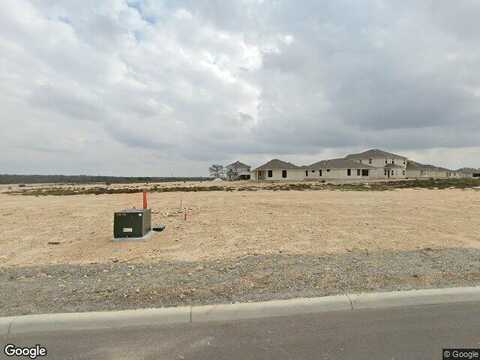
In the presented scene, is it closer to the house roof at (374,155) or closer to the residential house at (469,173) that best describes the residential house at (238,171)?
the house roof at (374,155)

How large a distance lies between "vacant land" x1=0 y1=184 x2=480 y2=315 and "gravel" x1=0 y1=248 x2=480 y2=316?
2cm

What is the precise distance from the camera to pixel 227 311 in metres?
3.65

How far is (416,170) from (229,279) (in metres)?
86.5

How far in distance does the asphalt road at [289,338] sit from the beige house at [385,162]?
69435 millimetres

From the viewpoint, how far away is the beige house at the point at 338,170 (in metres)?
62.3

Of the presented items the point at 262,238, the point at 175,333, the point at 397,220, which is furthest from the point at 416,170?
the point at 175,333

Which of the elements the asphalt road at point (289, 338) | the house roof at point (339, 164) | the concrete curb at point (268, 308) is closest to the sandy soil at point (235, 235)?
the concrete curb at point (268, 308)

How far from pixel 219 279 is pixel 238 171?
77127 millimetres

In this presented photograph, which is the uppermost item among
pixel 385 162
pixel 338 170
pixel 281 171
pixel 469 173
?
pixel 385 162

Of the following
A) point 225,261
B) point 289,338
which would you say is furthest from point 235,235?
point 289,338

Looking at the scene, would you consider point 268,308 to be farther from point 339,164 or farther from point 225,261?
point 339,164

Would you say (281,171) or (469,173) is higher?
(469,173)

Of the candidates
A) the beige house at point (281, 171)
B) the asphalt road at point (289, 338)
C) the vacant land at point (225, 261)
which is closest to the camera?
the asphalt road at point (289, 338)

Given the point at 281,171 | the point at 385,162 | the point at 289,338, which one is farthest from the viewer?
the point at 385,162
